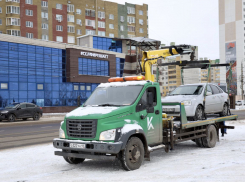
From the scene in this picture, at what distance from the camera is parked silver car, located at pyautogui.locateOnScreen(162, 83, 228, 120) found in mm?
10555

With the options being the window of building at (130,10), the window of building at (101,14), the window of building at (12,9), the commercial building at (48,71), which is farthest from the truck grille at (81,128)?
the window of building at (130,10)

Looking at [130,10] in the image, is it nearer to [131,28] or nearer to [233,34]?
[131,28]

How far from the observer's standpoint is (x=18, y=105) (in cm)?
2714

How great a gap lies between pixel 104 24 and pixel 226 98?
59.3m

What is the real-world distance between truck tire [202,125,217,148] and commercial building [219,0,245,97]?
123707 mm

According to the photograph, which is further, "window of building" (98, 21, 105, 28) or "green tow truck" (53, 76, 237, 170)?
"window of building" (98, 21, 105, 28)

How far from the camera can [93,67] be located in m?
49.1

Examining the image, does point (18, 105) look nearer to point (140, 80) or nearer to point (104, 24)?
point (140, 80)

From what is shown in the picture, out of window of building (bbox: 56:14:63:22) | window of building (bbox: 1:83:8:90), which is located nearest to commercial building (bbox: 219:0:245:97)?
window of building (bbox: 56:14:63:22)

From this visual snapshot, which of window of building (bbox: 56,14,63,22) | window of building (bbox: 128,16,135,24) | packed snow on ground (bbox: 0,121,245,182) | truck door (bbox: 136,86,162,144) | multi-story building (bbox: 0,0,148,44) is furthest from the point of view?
window of building (bbox: 128,16,135,24)

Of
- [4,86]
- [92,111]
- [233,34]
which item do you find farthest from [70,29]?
[233,34]

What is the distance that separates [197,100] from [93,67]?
1538 inches

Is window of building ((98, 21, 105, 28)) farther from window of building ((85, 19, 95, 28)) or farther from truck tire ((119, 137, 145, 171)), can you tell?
truck tire ((119, 137, 145, 171))

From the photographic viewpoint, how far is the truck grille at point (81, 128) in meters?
7.09
